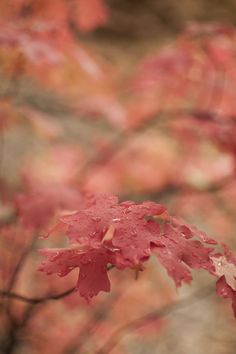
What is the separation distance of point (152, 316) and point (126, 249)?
5.17 feet

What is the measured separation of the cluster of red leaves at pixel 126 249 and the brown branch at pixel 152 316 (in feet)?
3.48

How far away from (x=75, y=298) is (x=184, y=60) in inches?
48.9

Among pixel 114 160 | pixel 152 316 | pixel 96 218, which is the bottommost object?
pixel 152 316

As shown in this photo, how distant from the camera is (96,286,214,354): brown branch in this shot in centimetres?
225

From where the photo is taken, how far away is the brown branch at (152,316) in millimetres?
2254

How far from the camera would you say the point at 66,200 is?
1755 mm

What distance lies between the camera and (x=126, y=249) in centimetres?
→ 89

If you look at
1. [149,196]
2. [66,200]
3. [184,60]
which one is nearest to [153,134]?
[149,196]

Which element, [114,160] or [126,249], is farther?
[114,160]

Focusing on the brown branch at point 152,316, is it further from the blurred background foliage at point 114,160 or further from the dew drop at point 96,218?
the dew drop at point 96,218

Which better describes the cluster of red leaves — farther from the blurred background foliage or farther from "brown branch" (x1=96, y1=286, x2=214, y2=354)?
"brown branch" (x1=96, y1=286, x2=214, y2=354)

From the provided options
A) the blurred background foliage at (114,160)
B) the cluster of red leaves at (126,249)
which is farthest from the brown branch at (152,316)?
the cluster of red leaves at (126,249)

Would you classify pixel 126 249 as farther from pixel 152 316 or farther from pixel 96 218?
pixel 152 316

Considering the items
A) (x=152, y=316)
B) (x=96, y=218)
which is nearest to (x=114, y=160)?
(x=152, y=316)
